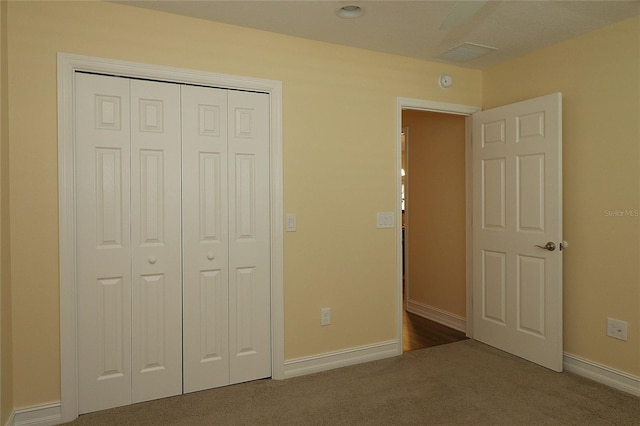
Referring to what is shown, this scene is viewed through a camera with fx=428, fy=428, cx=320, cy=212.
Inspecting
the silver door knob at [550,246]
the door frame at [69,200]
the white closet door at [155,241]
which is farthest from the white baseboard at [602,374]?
the door frame at [69,200]

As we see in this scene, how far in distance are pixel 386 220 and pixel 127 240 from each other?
192 cm

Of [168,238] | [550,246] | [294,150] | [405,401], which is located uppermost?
[294,150]

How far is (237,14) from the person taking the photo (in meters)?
2.71

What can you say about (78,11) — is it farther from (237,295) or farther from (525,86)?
(525,86)

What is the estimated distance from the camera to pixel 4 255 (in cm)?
225

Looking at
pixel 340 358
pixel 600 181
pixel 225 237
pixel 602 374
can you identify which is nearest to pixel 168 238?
pixel 225 237

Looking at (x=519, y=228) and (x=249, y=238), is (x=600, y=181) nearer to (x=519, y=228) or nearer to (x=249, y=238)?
(x=519, y=228)

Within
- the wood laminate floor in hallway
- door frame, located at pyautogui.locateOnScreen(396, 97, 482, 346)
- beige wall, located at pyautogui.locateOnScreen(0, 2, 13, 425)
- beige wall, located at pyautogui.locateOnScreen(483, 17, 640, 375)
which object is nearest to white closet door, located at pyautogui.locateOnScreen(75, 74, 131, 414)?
beige wall, located at pyautogui.locateOnScreen(0, 2, 13, 425)

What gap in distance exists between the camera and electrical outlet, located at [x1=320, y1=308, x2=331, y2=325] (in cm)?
322

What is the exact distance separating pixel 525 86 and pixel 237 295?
2.84 metres

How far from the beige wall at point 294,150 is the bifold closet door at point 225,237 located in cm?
18

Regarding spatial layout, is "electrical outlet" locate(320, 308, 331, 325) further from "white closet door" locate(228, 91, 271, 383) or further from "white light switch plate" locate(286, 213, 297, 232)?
"white light switch plate" locate(286, 213, 297, 232)

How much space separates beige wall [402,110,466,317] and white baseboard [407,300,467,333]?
4 centimetres

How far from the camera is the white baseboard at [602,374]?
2.81m
